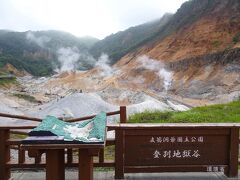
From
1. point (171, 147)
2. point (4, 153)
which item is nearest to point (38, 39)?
point (4, 153)

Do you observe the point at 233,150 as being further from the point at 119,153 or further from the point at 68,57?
the point at 68,57

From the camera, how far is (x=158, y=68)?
51.8m

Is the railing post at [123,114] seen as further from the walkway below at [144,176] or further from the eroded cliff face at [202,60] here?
the eroded cliff face at [202,60]

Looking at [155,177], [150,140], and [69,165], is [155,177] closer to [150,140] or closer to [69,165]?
[150,140]

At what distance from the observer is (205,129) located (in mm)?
6930

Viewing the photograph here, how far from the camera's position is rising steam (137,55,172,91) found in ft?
155

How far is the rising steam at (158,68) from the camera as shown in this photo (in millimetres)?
47347

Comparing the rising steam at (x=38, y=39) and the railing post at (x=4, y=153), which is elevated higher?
the rising steam at (x=38, y=39)

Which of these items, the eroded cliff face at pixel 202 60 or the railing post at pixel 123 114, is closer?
the railing post at pixel 123 114

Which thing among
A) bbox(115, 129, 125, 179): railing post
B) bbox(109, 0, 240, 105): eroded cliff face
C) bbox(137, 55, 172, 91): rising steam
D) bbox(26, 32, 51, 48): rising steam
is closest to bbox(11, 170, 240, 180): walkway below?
bbox(115, 129, 125, 179): railing post

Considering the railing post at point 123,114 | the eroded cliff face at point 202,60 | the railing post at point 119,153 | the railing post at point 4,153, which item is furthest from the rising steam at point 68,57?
the railing post at point 119,153

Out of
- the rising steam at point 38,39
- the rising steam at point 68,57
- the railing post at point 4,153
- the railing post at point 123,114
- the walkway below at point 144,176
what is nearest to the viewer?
the railing post at point 4,153

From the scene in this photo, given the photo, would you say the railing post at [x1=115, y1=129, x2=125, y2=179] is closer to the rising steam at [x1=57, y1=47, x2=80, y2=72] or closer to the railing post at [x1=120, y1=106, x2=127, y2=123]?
the railing post at [x1=120, y1=106, x2=127, y2=123]

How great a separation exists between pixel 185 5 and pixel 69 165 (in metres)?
65.4
